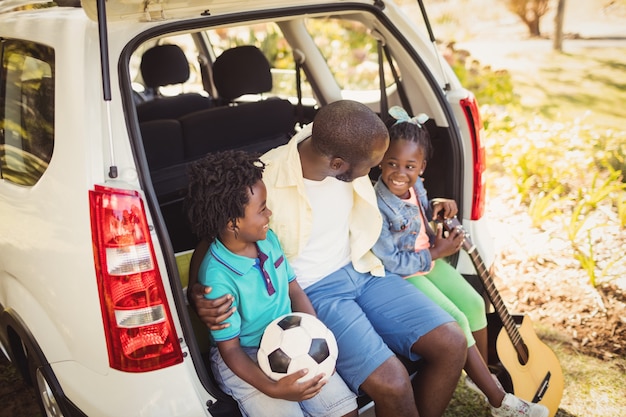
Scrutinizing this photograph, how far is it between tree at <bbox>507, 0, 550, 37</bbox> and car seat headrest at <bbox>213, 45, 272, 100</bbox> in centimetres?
717

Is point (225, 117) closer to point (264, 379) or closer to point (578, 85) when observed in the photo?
point (264, 379)

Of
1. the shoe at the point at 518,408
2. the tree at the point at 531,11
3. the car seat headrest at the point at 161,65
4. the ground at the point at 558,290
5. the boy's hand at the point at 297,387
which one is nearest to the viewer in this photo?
the boy's hand at the point at 297,387

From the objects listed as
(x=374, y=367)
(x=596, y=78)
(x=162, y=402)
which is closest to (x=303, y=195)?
(x=374, y=367)

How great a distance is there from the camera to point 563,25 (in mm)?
9008

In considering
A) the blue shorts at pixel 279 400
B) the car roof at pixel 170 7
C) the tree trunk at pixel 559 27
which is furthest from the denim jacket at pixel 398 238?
the tree trunk at pixel 559 27

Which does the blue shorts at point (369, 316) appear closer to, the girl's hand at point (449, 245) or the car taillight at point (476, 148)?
the girl's hand at point (449, 245)

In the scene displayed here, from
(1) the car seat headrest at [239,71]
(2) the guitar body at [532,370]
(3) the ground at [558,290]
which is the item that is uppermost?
(1) the car seat headrest at [239,71]

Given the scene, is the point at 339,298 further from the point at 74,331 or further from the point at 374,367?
the point at 74,331

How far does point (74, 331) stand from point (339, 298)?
93 cm

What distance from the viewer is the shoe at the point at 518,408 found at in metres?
2.42

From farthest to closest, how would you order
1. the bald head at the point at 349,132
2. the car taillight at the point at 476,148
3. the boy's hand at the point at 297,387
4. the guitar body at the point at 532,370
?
the car taillight at the point at 476,148 → the guitar body at the point at 532,370 → the bald head at the point at 349,132 → the boy's hand at the point at 297,387

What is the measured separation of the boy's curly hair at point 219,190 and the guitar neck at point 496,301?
1082 millimetres

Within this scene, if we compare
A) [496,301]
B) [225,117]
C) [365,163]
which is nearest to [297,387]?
[365,163]

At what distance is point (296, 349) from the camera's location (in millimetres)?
1899
